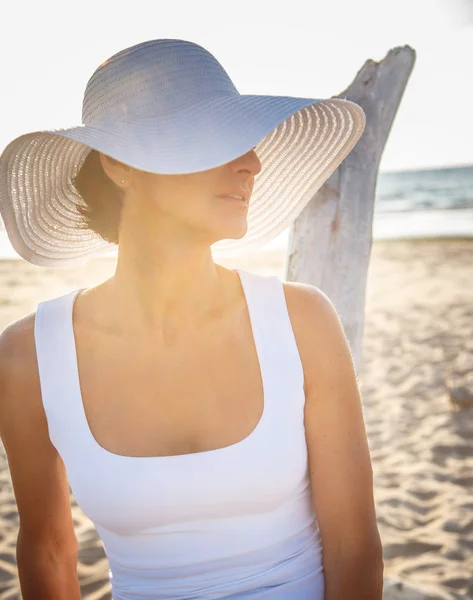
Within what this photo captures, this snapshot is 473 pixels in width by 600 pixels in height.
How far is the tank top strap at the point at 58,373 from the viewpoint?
62.2 inches

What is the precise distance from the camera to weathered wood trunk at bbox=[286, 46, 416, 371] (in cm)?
211

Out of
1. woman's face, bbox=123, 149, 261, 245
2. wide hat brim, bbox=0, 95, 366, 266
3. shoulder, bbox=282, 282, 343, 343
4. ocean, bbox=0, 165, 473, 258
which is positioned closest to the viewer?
wide hat brim, bbox=0, 95, 366, 266

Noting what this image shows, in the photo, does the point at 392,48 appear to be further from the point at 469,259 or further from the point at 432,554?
the point at 469,259

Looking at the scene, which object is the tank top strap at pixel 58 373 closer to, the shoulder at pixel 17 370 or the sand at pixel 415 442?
the shoulder at pixel 17 370

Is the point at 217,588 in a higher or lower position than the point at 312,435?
lower

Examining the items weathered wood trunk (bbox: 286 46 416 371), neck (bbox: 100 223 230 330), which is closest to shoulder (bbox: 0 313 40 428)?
neck (bbox: 100 223 230 330)

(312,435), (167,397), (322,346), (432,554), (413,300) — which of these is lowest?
(432,554)

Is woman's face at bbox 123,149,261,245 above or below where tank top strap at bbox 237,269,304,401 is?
above

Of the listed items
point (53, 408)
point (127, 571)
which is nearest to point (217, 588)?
point (127, 571)

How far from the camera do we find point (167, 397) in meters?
1.66

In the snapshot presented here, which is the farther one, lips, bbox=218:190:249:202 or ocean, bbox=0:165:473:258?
ocean, bbox=0:165:473:258

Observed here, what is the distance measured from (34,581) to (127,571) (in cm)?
35

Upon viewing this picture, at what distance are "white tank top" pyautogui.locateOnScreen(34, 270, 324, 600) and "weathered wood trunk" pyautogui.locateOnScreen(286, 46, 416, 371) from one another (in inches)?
21.5

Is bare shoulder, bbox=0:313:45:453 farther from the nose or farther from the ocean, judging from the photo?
the ocean
